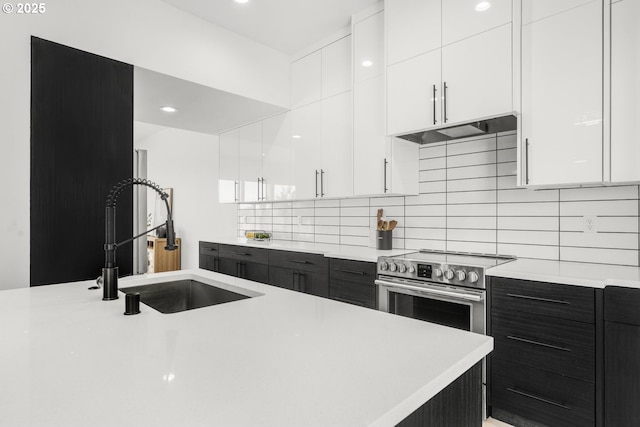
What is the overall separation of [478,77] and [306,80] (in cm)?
179

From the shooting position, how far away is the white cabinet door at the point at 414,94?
2414 millimetres

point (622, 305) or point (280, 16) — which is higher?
point (280, 16)

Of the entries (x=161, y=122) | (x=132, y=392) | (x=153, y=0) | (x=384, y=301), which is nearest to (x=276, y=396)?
(x=132, y=392)

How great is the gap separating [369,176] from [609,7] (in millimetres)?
1706

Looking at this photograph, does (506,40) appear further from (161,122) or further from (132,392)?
(161,122)

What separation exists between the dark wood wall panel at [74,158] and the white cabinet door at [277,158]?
1.56m

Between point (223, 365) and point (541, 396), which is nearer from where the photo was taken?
point (223, 365)

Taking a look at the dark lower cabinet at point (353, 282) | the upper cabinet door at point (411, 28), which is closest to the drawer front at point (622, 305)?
the dark lower cabinet at point (353, 282)

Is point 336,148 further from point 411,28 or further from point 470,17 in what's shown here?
point 470,17

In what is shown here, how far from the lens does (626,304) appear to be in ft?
5.12

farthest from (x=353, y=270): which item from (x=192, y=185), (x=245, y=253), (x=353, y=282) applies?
(x=192, y=185)

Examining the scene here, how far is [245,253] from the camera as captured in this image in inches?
148

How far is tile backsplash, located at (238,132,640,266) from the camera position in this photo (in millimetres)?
2084

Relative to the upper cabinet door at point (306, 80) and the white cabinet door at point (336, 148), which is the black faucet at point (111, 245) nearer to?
the white cabinet door at point (336, 148)
